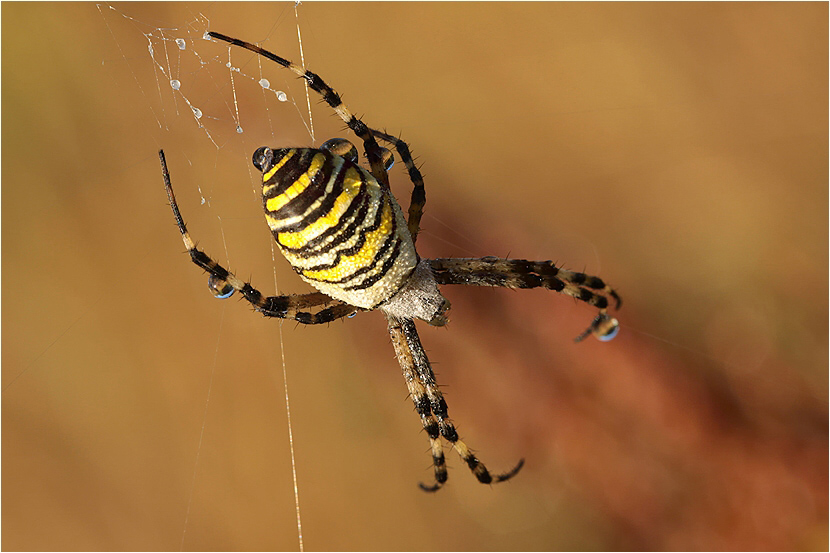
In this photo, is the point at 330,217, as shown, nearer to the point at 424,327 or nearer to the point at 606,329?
the point at 606,329

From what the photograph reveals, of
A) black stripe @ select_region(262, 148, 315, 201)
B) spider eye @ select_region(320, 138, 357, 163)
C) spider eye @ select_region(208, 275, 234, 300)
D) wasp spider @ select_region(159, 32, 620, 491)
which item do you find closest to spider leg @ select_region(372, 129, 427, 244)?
wasp spider @ select_region(159, 32, 620, 491)

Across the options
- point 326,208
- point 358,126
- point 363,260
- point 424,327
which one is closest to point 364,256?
point 363,260

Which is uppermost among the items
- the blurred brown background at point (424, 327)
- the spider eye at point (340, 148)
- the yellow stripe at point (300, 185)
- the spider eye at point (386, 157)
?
the spider eye at point (340, 148)

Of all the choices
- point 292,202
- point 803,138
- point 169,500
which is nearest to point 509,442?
point 169,500

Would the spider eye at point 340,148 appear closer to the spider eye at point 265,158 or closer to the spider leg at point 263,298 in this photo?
the spider eye at point 265,158

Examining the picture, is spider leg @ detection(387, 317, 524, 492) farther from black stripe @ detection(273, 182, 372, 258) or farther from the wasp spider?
black stripe @ detection(273, 182, 372, 258)

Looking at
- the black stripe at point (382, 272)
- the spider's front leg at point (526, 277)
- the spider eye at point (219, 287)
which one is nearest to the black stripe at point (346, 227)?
the black stripe at point (382, 272)
